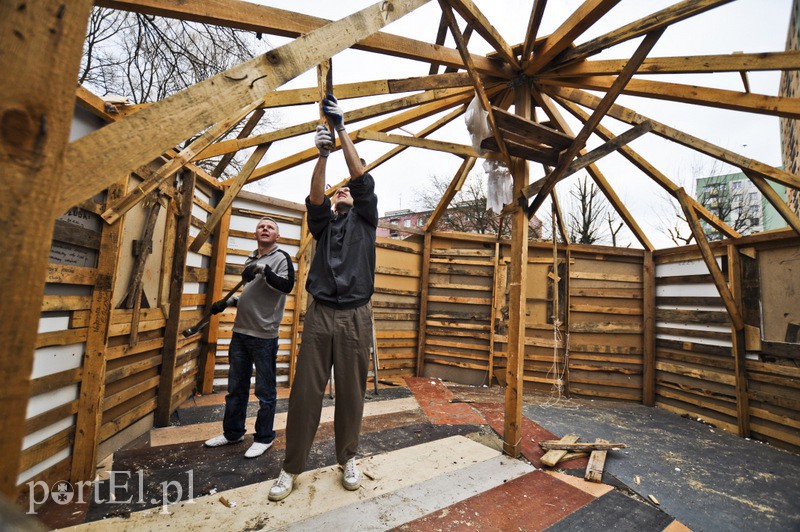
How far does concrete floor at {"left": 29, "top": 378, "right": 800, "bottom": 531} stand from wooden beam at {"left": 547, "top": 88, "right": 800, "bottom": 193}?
2626mm

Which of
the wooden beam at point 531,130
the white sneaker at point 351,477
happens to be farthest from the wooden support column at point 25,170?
the wooden beam at point 531,130

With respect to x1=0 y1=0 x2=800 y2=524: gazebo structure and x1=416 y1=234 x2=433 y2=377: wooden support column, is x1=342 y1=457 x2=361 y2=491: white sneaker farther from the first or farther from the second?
x1=416 y1=234 x2=433 y2=377: wooden support column

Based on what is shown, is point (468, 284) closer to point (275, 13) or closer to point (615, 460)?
point (615, 460)

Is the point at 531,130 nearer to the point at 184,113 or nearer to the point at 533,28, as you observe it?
the point at 533,28

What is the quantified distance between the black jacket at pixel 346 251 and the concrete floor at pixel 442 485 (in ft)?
4.00

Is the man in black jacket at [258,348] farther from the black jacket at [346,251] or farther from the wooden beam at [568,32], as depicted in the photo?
the wooden beam at [568,32]

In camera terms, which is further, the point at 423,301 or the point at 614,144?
the point at 423,301

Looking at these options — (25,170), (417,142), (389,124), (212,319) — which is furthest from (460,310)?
(25,170)

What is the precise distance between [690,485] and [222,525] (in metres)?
3.30

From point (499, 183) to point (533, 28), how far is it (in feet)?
4.66

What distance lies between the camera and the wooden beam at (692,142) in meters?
3.10

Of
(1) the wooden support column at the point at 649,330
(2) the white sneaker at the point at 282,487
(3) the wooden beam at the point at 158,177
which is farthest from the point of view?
(1) the wooden support column at the point at 649,330

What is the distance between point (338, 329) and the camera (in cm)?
230

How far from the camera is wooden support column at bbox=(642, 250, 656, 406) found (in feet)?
18.1
